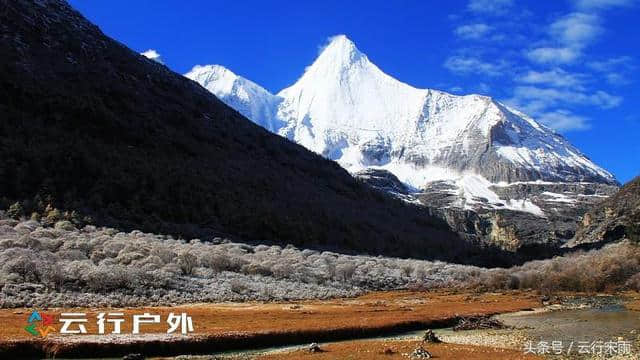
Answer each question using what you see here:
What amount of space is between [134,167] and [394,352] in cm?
11076

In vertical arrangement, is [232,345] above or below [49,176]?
below

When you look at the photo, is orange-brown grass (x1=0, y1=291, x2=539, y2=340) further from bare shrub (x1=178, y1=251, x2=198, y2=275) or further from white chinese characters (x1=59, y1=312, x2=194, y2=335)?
bare shrub (x1=178, y1=251, x2=198, y2=275)

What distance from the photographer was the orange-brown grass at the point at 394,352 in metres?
31.5

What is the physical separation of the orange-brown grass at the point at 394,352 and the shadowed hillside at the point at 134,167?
2659 inches

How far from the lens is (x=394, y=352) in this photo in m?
33.6

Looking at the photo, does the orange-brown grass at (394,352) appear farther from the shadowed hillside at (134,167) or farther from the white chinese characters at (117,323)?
the shadowed hillside at (134,167)

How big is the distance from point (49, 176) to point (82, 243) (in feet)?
145

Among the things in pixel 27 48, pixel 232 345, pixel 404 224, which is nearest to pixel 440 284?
pixel 232 345

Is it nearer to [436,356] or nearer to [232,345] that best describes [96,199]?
[232,345]

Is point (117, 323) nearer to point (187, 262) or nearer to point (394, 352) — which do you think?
point (394, 352)

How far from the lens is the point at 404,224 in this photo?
187 metres

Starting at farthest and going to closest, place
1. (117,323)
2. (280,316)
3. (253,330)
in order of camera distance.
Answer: (280,316) < (253,330) < (117,323)

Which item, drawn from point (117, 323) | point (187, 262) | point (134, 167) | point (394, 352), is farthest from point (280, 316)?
point (134, 167)

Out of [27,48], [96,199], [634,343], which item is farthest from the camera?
[27,48]
